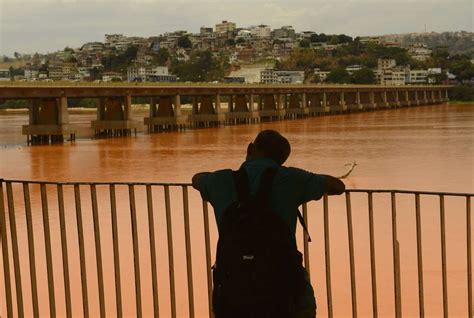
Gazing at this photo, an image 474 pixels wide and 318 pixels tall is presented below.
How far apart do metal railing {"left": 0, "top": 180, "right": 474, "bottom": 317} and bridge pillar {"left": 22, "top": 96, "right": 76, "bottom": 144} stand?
27873 mm

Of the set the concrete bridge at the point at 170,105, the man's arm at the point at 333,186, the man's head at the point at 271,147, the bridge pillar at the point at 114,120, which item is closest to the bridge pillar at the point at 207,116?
the concrete bridge at the point at 170,105

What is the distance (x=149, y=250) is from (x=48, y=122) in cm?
3991

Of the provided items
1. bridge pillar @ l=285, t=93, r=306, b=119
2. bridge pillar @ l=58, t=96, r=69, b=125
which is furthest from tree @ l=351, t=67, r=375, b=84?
bridge pillar @ l=58, t=96, r=69, b=125

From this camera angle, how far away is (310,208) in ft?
59.9

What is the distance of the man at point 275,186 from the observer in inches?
157

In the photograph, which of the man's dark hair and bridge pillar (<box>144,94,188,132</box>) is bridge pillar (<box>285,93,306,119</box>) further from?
the man's dark hair

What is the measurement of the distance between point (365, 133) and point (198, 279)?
4630 cm

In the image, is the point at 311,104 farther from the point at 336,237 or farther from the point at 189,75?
the point at 189,75

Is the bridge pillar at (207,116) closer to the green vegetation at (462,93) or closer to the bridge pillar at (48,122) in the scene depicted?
the bridge pillar at (48,122)

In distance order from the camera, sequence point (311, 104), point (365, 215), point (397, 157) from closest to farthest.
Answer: point (365, 215) → point (397, 157) → point (311, 104)

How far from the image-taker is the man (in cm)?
399

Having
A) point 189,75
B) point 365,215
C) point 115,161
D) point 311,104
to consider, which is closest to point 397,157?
point 115,161

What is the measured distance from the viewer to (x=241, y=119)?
266 ft

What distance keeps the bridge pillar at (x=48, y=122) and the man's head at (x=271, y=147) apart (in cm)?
4739
